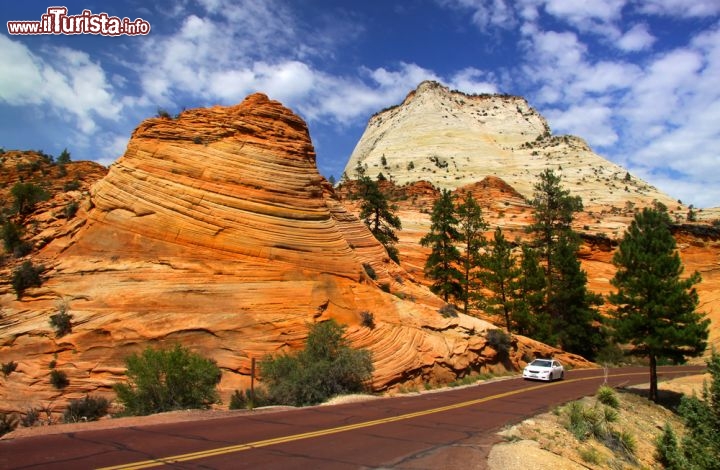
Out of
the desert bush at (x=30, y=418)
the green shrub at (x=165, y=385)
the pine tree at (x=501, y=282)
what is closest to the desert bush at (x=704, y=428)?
the green shrub at (x=165, y=385)

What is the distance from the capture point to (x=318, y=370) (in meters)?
16.8

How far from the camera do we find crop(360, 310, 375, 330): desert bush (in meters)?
21.8

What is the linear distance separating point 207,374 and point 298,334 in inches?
192

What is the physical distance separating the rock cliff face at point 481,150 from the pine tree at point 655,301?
175 ft

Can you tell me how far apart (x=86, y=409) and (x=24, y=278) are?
Result: 883 centimetres

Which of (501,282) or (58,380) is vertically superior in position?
(501,282)

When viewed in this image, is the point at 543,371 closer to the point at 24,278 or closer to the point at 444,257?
the point at 444,257

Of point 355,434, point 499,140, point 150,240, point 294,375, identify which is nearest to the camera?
point 355,434

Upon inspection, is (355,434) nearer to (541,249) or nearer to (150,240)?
(150,240)

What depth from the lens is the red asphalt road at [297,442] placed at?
794 cm

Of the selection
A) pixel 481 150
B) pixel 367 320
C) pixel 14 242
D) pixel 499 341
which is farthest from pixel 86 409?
pixel 481 150

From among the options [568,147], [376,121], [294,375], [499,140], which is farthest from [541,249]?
[376,121]

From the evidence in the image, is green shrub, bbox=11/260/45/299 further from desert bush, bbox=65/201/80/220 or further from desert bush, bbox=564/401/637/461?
desert bush, bbox=564/401/637/461

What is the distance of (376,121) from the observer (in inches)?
6545
